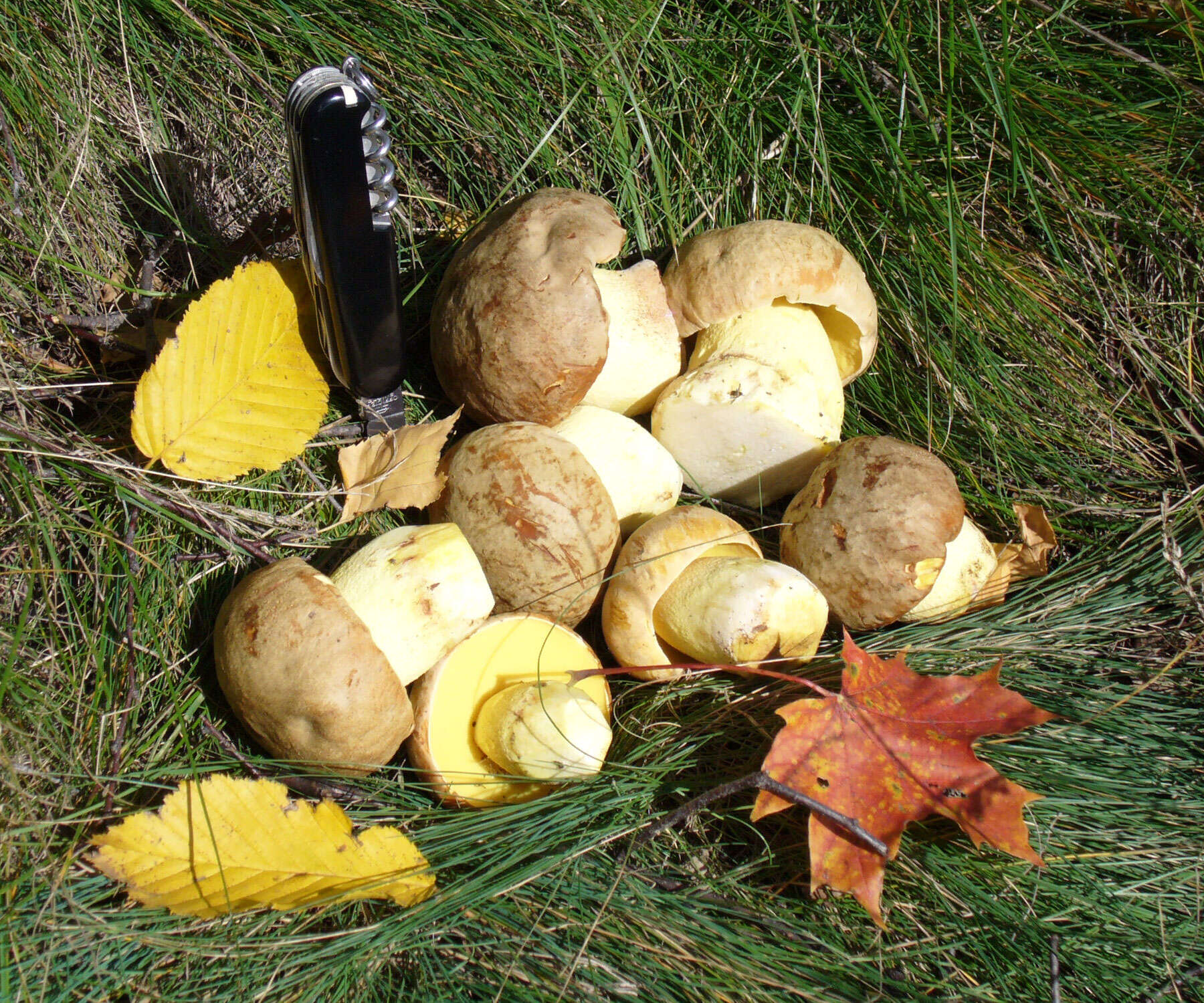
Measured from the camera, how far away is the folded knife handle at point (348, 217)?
5.31 ft

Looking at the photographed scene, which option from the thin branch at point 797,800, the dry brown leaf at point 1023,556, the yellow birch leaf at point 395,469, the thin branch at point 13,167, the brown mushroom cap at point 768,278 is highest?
the thin branch at point 13,167

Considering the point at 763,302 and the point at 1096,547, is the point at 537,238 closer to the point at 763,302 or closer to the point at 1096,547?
the point at 763,302

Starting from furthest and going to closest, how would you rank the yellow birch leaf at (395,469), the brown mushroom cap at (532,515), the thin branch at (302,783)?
the yellow birch leaf at (395,469) → the brown mushroom cap at (532,515) → the thin branch at (302,783)

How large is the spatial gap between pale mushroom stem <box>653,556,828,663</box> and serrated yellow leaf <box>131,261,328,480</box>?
904 mm

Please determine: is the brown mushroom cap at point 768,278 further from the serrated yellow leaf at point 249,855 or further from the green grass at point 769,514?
the serrated yellow leaf at point 249,855

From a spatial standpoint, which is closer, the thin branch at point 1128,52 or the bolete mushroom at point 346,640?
the bolete mushroom at point 346,640

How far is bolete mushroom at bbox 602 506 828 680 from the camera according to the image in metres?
1.79

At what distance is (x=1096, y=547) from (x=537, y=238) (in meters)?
1.56

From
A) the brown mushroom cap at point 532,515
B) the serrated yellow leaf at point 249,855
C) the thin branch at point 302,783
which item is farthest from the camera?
the brown mushroom cap at point 532,515

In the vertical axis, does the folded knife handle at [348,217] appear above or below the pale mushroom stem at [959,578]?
above

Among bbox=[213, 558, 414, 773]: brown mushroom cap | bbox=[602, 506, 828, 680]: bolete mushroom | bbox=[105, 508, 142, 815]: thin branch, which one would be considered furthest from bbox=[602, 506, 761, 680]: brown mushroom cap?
bbox=[105, 508, 142, 815]: thin branch

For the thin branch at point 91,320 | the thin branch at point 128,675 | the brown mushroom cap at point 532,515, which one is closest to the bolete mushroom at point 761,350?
the brown mushroom cap at point 532,515

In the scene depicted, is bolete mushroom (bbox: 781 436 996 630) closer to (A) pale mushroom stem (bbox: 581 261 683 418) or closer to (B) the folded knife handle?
(A) pale mushroom stem (bbox: 581 261 683 418)

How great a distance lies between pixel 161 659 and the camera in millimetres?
1780
